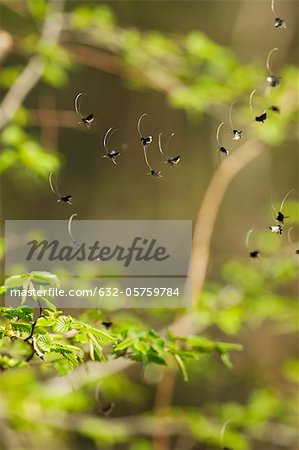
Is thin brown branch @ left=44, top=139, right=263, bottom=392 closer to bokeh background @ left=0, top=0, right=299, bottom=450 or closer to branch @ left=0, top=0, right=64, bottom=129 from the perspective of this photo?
bokeh background @ left=0, top=0, right=299, bottom=450

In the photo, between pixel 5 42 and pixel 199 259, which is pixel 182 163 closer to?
pixel 199 259

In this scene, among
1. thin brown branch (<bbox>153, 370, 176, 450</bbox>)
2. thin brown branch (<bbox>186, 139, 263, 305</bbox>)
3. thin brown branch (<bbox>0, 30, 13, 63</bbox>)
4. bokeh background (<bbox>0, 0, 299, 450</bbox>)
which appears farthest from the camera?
thin brown branch (<bbox>153, 370, 176, 450</bbox>)

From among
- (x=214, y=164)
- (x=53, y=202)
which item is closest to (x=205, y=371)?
(x=53, y=202)

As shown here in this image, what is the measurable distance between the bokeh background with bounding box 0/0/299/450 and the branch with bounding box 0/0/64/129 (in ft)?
0.12

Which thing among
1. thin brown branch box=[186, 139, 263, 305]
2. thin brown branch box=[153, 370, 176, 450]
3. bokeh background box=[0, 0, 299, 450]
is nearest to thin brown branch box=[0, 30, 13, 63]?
bokeh background box=[0, 0, 299, 450]

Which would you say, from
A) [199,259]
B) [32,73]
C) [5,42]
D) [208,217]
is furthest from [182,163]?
[5,42]

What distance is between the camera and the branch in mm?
2092

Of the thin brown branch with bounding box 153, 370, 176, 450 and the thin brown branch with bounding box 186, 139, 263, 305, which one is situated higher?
the thin brown branch with bounding box 186, 139, 263, 305

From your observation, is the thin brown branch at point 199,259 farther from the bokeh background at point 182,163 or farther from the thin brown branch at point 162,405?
the thin brown branch at point 162,405

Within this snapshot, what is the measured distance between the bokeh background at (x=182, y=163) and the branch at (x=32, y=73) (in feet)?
0.12

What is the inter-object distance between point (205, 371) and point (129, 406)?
1.18 m

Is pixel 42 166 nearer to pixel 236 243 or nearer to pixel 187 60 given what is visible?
pixel 187 60

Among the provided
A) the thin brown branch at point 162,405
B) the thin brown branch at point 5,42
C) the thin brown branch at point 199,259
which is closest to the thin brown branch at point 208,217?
the thin brown branch at point 199,259

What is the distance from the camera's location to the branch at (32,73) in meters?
2.09
